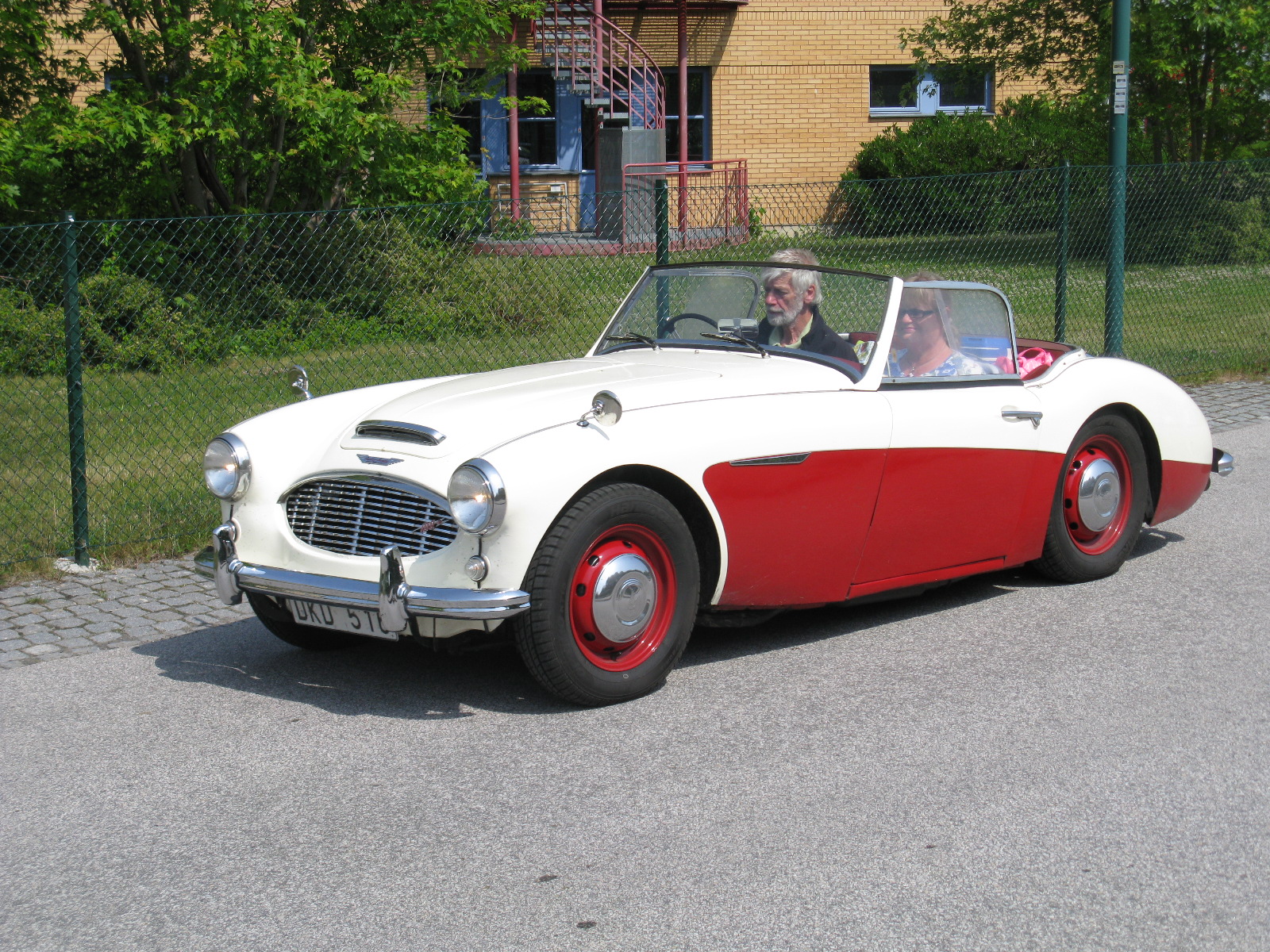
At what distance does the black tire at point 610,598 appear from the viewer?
4199 mm

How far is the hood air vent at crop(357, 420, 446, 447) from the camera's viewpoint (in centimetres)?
440

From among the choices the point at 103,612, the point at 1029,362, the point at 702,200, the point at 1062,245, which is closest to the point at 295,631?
the point at 103,612

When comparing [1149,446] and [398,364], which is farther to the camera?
[398,364]

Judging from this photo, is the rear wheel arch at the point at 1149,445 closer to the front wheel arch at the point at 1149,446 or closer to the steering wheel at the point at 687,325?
the front wheel arch at the point at 1149,446

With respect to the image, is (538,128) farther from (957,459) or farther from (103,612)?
(957,459)

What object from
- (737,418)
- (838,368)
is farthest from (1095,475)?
(737,418)

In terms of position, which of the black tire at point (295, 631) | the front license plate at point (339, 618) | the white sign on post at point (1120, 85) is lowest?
the black tire at point (295, 631)

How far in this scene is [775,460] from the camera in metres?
4.72

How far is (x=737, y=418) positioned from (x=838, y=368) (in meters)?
0.70

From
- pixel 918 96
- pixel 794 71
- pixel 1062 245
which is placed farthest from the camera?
Result: pixel 918 96

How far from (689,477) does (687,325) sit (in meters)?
1.33

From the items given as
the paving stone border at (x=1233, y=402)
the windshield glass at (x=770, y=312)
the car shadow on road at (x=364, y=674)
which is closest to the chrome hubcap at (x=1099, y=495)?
the windshield glass at (x=770, y=312)

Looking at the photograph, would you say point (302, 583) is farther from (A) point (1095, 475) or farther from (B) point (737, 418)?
(A) point (1095, 475)

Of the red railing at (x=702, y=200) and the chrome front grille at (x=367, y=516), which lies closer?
the chrome front grille at (x=367, y=516)
